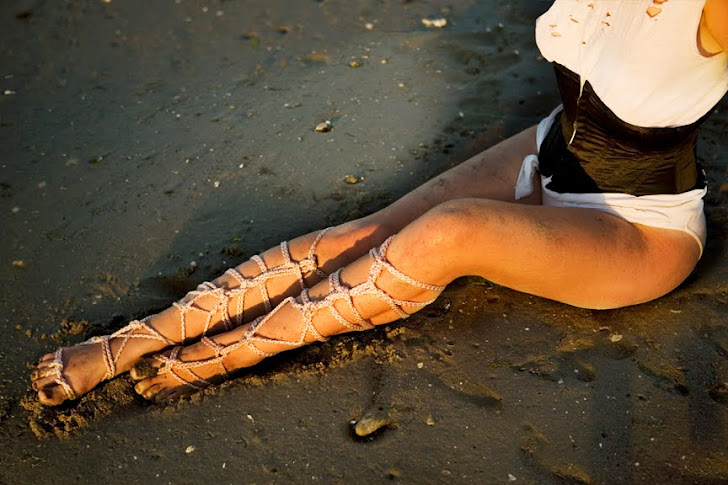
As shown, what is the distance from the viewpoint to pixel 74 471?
2.11 metres

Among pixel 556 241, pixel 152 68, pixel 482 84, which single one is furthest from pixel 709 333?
pixel 152 68

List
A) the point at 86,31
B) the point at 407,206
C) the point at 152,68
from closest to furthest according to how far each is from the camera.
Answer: the point at 407,206 < the point at 152,68 < the point at 86,31

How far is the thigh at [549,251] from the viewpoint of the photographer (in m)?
2.11

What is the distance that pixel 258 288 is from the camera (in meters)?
2.44

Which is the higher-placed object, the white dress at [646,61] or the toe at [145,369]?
the white dress at [646,61]

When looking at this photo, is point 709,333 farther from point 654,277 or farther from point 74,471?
point 74,471

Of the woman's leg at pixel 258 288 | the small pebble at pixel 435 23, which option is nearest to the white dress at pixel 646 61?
the woman's leg at pixel 258 288

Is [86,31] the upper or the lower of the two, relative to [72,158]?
upper

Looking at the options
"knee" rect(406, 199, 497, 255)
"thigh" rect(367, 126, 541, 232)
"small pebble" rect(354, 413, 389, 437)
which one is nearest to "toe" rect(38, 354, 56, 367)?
"small pebble" rect(354, 413, 389, 437)

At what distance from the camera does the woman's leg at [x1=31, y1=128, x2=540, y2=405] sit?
2328mm

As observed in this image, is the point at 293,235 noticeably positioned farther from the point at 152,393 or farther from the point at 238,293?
the point at 152,393

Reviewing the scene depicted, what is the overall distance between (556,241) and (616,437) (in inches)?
25.4

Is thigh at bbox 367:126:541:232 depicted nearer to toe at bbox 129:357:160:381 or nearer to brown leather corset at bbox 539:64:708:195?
brown leather corset at bbox 539:64:708:195

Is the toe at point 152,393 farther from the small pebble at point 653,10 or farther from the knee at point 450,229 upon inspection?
the small pebble at point 653,10
